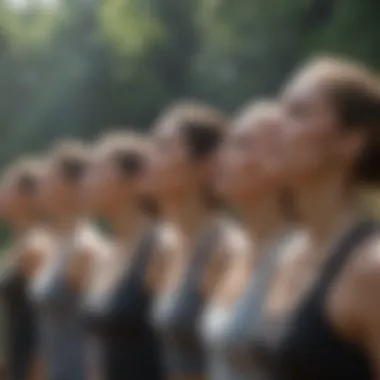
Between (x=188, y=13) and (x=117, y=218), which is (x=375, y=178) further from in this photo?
(x=188, y=13)

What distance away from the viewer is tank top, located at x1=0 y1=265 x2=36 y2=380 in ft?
5.57

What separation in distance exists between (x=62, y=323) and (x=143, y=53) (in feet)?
2.06

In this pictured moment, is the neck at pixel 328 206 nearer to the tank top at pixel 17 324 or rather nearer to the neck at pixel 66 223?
Answer: the neck at pixel 66 223

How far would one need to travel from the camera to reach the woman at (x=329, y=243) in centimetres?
82

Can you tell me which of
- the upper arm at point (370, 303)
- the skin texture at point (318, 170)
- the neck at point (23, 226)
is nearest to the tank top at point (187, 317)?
the skin texture at point (318, 170)

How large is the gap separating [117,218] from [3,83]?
0.99m

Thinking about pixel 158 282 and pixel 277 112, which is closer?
pixel 277 112

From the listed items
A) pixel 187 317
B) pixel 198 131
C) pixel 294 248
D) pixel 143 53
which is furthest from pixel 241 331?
pixel 143 53

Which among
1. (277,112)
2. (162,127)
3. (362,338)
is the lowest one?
(362,338)

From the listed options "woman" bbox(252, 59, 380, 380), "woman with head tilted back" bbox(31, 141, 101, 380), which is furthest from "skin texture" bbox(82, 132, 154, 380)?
"woman" bbox(252, 59, 380, 380)

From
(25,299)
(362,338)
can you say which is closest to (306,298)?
(362,338)

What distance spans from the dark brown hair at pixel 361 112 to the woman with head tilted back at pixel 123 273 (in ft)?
1.47

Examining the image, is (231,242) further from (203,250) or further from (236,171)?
(236,171)

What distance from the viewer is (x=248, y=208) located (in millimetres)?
1027
